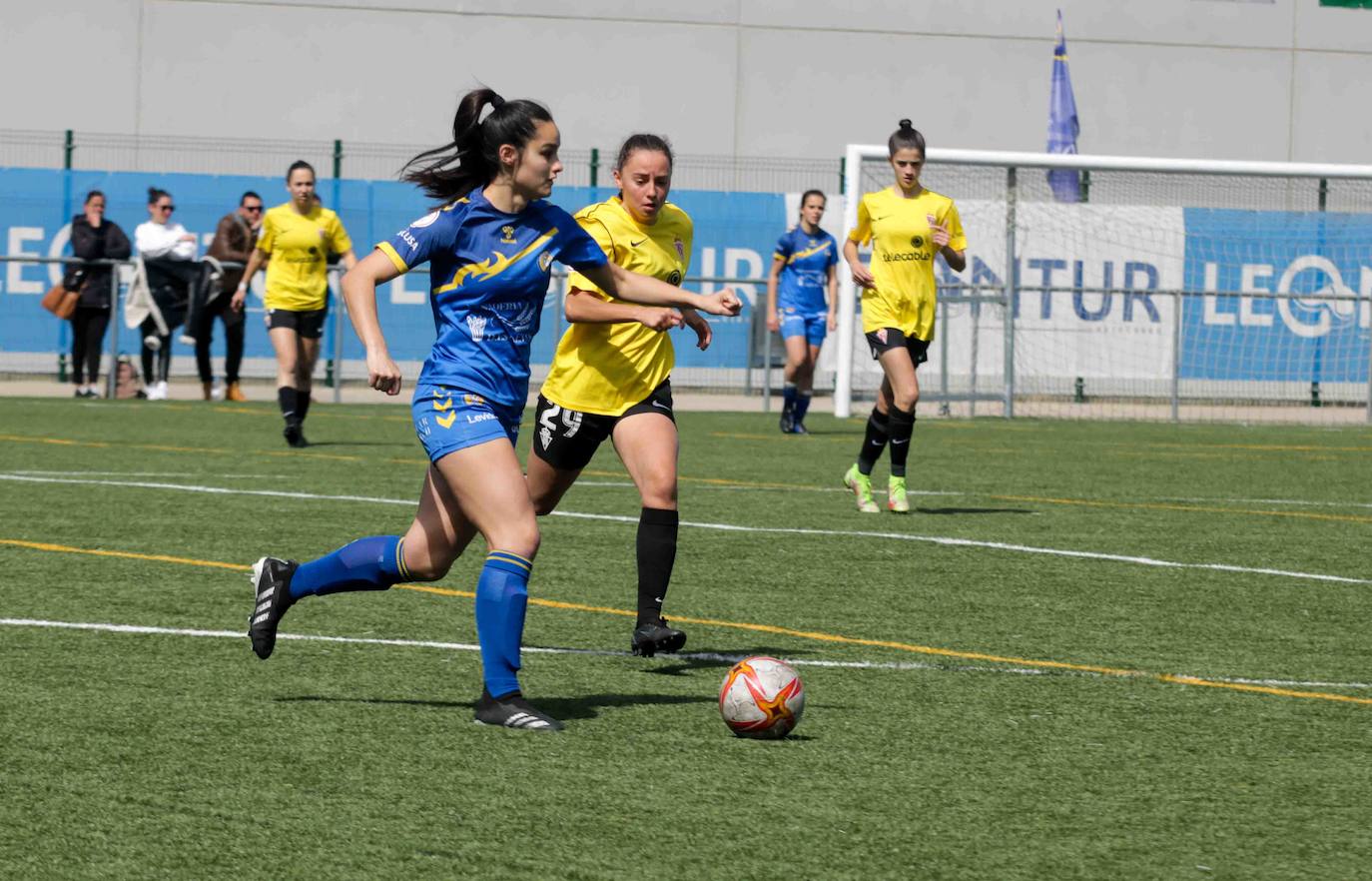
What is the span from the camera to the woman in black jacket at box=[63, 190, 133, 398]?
76.6 ft

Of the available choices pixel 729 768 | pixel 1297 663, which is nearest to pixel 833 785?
pixel 729 768

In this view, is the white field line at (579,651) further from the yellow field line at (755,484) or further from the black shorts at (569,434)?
the yellow field line at (755,484)

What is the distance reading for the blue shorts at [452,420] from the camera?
593 centimetres

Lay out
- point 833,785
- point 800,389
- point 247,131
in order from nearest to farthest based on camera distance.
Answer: point 833,785 → point 800,389 → point 247,131

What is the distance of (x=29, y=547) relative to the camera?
9.66m

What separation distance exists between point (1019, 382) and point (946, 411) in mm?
1101

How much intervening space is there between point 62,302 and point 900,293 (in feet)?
44.8

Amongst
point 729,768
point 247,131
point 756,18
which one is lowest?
point 729,768

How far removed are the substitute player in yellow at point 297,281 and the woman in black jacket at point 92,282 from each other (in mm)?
7391

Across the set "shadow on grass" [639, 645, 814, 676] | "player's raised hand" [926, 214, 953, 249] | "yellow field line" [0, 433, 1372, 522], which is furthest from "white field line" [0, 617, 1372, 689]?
"yellow field line" [0, 433, 1372, 522]

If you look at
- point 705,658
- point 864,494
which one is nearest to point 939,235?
point 864,494

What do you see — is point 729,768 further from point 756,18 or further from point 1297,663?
point 756,18

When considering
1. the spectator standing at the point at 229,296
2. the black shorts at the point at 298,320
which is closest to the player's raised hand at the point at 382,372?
the black shorts at the point at 298,320

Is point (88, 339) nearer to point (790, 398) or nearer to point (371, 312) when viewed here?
point (790, 398)
